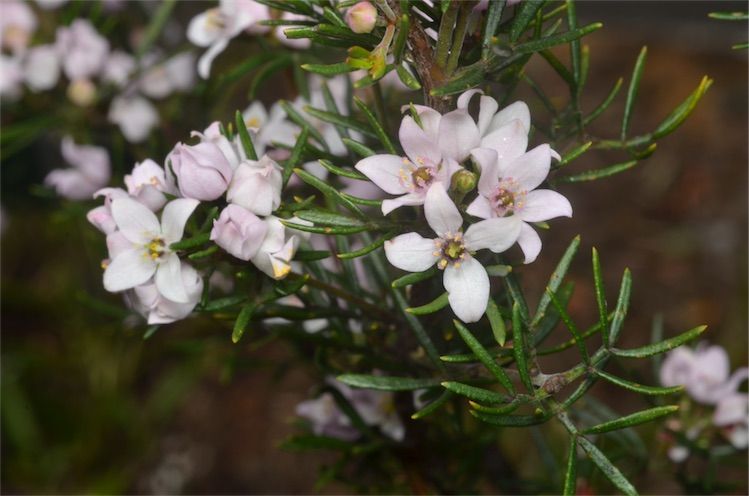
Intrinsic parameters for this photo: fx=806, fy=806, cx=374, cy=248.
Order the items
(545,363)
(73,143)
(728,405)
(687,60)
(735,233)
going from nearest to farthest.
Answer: (728,405) → (73,143) → (545,363) → (735,233) → (687,60)

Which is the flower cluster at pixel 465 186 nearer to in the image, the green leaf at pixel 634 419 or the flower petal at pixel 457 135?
the flower petal at pixel 457 135

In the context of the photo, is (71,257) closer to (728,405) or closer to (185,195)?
(185,195)

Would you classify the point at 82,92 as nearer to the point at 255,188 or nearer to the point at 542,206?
the point at 255,188

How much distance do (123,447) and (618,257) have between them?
3.88 feet

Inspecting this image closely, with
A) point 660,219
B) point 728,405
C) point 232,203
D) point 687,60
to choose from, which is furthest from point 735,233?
point 232,203

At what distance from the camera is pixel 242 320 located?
2.13ft

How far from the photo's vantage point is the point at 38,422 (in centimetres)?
175

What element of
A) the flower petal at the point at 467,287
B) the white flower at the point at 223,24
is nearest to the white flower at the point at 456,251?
the flower petal at the point at 467,287

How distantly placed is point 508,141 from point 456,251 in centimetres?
9

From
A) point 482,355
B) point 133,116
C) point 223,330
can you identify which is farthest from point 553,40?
point 223,330

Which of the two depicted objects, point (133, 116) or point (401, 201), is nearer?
point (401, 201)

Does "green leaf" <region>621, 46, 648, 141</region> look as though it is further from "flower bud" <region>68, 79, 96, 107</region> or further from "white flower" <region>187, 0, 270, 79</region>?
"flower bud" <region>68, 79, 96, 107</region>

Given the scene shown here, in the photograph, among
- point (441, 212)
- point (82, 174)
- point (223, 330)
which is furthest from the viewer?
point (223, 330)

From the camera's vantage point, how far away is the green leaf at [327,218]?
2.03ft
